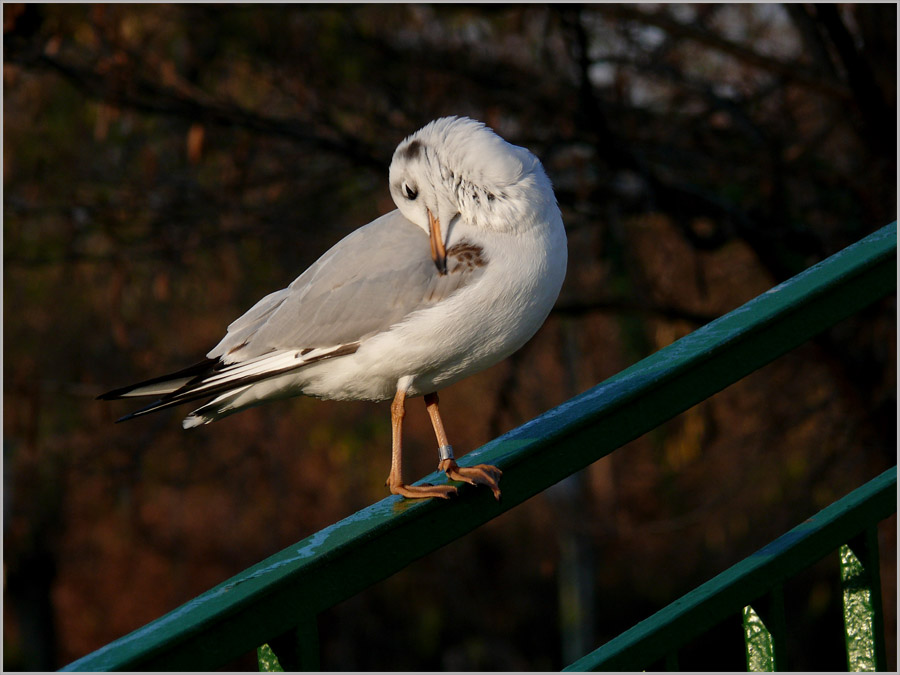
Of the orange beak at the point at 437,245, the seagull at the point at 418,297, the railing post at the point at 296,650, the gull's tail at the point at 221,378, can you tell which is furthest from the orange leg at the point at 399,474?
the railing post at the point at 296,650

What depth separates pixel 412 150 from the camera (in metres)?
2.48

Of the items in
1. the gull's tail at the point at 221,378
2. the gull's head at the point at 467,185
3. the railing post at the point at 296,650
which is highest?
the gull's head at the point at 467,185

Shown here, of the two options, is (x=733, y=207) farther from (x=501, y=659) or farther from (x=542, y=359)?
(x=501, y=659)

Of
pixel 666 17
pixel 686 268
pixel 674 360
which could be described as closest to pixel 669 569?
pixel 686 268

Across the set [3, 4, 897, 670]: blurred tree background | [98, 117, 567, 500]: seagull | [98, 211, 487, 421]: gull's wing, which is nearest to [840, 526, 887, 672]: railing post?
[98, 117, 567, 500]: seagull

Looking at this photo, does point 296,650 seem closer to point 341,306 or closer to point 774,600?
point 774,600

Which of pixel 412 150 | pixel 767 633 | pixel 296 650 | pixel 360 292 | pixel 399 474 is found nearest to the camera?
pixel 296 650

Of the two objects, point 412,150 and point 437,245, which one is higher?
point 412,150

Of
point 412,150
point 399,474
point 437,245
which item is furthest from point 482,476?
point 412,150

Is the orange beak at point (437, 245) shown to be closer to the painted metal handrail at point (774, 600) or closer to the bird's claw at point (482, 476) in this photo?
the bird's claw at point (482, 476)

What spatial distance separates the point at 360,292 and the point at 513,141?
249 centimetres

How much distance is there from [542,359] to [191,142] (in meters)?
4.65

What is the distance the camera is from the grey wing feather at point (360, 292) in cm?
229

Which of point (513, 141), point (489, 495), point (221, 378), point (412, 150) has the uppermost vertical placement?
point (513, 141)
